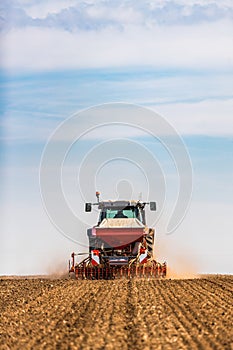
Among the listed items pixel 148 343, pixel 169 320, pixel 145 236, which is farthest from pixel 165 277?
pixel 148 343

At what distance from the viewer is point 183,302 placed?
667 inches

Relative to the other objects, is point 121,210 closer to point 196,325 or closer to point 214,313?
point 214,313

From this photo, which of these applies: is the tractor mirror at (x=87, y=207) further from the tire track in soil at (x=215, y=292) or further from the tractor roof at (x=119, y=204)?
the tire track in soil at (x=215, y=292)

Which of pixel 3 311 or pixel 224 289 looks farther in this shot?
pixel 224 289

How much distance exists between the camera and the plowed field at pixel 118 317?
11344 mm

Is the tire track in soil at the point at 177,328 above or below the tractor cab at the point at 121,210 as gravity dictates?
below

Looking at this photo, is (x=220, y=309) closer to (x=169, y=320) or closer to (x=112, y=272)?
(x=169, y=320)

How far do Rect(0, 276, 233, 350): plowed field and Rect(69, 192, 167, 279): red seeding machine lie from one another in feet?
15.4

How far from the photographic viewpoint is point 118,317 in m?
14.0

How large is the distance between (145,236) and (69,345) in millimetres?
16171

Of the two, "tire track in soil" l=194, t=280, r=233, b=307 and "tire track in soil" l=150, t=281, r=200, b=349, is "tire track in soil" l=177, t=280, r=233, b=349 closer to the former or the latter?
"tire track in soil" l=194, t=280, r=233, b=307

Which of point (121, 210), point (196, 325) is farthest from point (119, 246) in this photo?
point (196, 325)

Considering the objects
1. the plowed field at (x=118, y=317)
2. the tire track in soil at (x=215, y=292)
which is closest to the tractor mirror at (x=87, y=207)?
the tire track in soil at (x=215, y=292)

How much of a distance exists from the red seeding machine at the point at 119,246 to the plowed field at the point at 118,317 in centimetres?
471
